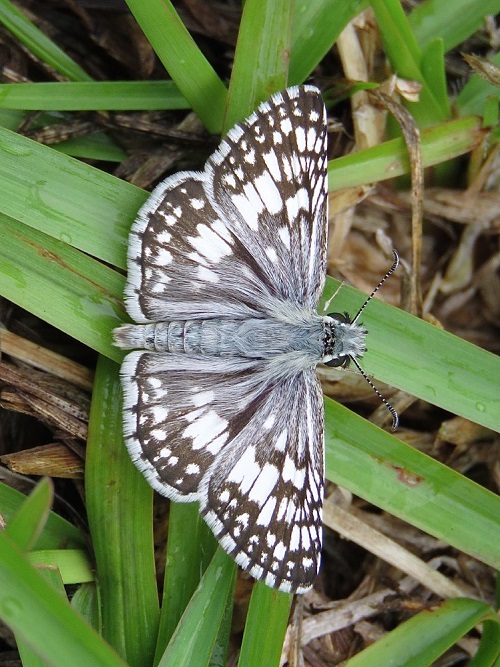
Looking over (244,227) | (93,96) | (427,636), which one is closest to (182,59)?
(93,96)

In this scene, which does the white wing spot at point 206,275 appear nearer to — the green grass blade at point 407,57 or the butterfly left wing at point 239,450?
the butterfly left wing at point 239,450

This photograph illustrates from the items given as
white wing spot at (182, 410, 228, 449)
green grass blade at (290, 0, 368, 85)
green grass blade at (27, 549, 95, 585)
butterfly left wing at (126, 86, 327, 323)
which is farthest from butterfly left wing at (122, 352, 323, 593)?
green grass blade at (290, 0, 368, 85)

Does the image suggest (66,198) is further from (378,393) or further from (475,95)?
(475,95)

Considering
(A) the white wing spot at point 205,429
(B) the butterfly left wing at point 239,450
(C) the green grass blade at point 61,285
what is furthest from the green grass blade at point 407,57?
(A) the white wing spot at point 205,429

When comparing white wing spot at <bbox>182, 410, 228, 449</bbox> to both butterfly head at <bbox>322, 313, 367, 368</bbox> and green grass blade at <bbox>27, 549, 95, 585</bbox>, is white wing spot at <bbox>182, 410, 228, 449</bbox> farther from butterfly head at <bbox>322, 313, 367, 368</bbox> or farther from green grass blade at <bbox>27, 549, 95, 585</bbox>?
green grass blade at <bbox>27, 549, 95, 585</bbox>

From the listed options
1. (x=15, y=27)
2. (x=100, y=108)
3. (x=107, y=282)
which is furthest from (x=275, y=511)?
(x=15, y=27)

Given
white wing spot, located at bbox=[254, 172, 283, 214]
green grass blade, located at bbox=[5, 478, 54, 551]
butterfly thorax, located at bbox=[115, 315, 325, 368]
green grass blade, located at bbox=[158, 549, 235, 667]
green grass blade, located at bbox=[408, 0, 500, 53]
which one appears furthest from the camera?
green grass blade, located at bbox=[408, 0, 500, 53]
